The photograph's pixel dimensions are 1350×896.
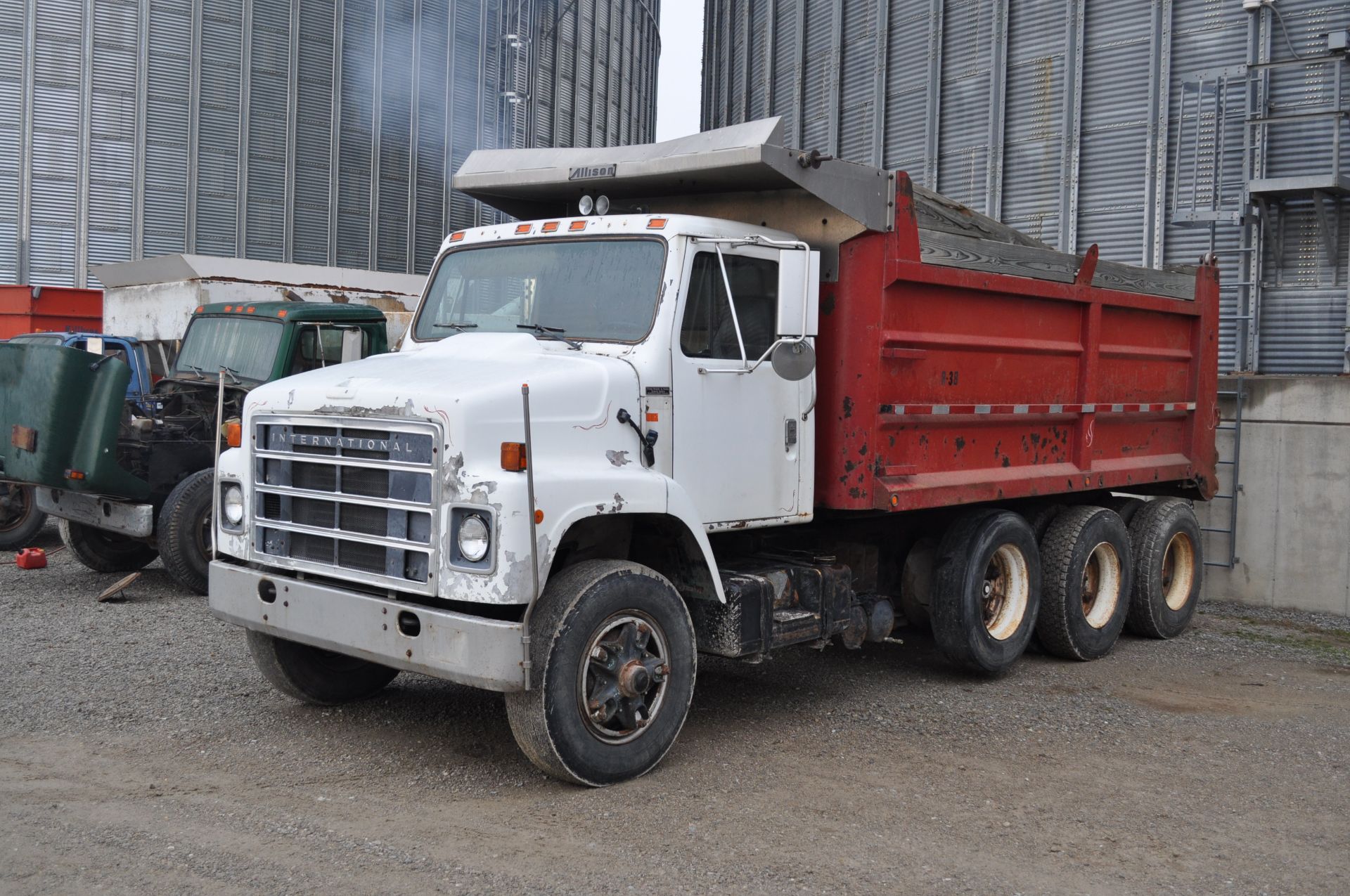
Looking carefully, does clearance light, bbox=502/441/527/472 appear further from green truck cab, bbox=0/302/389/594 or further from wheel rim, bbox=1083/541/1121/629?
wheel rim, bbox=1083/541/1121/629

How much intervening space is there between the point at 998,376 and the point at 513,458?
12.4 feet

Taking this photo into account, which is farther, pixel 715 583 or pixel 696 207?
pixel 696 207

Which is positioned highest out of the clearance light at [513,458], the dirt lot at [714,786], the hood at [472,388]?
the hood at [472,388]

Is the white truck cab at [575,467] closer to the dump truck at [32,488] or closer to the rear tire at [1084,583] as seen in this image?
the rear tire at [1084,583]

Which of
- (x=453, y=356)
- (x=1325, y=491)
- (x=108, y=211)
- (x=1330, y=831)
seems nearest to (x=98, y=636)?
(x=453, y=356)

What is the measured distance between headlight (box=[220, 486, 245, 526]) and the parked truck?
0.04m

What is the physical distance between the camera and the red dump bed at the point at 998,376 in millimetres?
6656

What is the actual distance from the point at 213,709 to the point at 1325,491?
8824 mm

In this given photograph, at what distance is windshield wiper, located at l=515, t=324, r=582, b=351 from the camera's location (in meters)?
5.84

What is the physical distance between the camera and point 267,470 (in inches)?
228

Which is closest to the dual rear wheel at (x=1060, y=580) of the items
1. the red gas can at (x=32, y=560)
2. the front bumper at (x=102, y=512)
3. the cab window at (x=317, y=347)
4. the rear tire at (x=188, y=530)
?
the cab window at (x=317, y=347)

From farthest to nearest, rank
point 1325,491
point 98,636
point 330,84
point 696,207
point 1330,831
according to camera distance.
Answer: point 330,84
point 1325,491
point 98,636
point 696,207
point 1330,831

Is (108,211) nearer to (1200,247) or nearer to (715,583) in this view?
(1200,247)

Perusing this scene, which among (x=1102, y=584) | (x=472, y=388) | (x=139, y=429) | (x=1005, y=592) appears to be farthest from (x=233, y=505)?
(x=1102, y=584)
